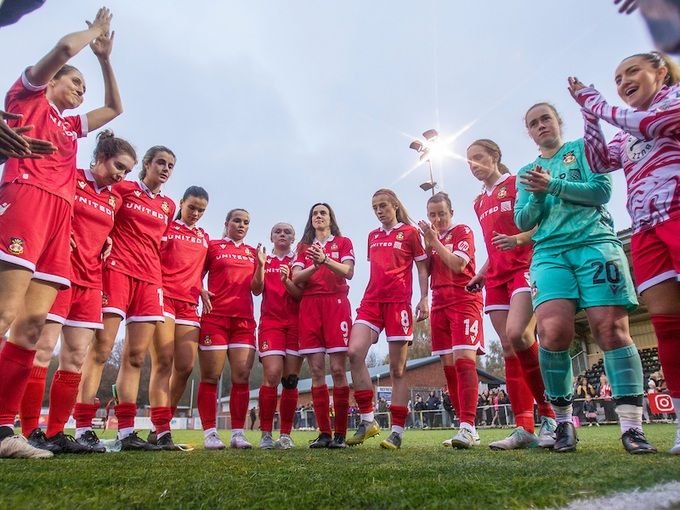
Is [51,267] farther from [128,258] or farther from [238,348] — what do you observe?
[238,348]

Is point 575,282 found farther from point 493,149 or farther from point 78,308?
point 78,308

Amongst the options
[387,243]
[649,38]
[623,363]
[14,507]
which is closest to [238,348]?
[387,243]

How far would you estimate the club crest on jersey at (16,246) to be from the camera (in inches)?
116

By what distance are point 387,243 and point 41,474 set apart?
4.03 m

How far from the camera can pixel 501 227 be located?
4.72 m

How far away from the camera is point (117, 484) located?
1974 mm

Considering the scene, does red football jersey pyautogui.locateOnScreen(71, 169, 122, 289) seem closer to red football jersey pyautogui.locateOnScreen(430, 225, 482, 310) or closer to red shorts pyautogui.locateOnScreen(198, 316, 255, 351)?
red shorts pyautogui.locateOnScreen(198, 316, 255, 351)

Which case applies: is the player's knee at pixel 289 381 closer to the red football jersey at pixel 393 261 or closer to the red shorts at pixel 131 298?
the red football jersey at pixel 393 261

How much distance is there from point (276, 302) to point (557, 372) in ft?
11.1

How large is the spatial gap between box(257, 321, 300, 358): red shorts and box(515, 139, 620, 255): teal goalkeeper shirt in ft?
9.76

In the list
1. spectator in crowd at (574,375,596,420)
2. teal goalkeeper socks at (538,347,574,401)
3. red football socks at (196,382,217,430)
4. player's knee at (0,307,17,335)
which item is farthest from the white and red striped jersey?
spectator in crowd at (574,375,596,420)

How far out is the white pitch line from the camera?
1366mm

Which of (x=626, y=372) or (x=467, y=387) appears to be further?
(x=467, y=387)

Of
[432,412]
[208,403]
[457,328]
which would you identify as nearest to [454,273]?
[457,328]
